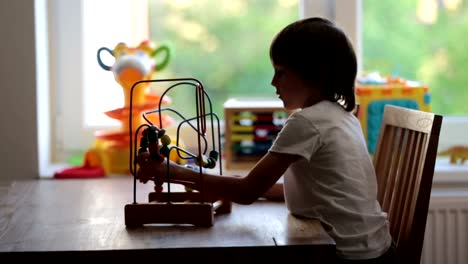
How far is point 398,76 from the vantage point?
2.33m

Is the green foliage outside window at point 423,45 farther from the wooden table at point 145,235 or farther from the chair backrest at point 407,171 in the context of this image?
the wooden table at point 145,235

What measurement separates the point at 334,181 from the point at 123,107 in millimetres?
890

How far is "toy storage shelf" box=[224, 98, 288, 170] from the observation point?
2051 millimetres

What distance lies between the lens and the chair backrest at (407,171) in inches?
56.2

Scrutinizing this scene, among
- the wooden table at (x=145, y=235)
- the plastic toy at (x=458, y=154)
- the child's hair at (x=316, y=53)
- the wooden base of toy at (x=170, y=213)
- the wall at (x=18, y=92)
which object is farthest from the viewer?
the plastic toy at (x=458, y=154)

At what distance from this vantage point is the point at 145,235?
119cm

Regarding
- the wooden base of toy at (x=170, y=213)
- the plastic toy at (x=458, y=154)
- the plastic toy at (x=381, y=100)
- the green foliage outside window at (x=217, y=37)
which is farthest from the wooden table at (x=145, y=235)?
the plastic toy at (x=458, y=154)

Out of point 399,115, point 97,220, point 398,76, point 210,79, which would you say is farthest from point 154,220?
point 398,76

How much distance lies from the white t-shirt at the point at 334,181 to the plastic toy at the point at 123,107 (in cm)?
79

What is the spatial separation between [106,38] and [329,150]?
3.82 feet

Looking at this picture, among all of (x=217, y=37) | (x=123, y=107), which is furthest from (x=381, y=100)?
(x=123, y=107)

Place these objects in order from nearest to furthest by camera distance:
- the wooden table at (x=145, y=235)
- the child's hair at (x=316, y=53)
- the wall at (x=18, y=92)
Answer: the wooden table at (x=145, y=235) < the child's hair at (x=316, y=53) < the wall at (x=18, y=92)

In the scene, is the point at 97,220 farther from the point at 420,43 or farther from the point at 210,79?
the point at 420,43

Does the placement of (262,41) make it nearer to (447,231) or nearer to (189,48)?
(189,48)
